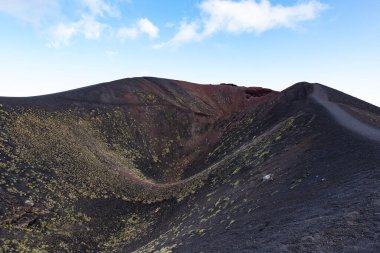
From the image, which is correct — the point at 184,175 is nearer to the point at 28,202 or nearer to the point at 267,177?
the point at 28,202

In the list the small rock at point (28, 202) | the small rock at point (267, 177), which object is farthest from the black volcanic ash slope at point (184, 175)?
the small rock at point (28, 202)

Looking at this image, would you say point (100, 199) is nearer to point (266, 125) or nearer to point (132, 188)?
point (132, 188)

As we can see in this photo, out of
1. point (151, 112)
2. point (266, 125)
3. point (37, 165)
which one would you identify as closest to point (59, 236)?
point (37, 165)

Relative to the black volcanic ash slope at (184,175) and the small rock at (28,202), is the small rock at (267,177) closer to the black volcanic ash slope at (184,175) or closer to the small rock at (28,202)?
the black volcanic ash slope at (184,175)

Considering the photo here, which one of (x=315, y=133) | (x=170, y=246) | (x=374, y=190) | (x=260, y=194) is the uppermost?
(x=315, y=133)

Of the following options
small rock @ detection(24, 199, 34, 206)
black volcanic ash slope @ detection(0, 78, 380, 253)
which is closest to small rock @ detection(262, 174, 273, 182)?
black volcanic ash slope @ detection(0, 78, 380, 253)

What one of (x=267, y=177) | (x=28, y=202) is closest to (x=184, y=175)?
(x=28, y=202)

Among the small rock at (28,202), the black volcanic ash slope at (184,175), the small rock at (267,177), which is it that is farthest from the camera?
the small rock at (28,202)

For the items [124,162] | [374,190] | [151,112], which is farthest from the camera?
[151,112]
